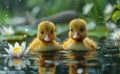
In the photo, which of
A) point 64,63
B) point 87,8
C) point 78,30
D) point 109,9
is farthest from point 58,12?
point 64,63

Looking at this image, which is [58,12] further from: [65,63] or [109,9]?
[65,63]

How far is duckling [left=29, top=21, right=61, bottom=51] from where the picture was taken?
756 centimetres

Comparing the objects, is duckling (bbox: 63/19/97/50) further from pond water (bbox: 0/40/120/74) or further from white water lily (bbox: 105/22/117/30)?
white water lily (bbox: 105/22/117/30)

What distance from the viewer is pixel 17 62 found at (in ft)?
21.7

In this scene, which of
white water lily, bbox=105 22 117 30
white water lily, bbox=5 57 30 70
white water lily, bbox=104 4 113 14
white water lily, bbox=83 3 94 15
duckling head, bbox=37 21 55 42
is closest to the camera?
white water lily, bbox=5 57 30 70

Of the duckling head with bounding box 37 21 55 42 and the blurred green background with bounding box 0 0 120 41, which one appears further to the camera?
the blurred green background with bounding box 0 0 120 41

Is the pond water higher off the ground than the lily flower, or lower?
lower

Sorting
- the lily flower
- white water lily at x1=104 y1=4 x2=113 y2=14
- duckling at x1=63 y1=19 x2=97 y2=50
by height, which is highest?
white water lily at x1=104 y1=4 x2=113 y2=14

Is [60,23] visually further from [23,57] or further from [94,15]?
[23,57]

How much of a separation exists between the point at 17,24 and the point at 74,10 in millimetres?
1256

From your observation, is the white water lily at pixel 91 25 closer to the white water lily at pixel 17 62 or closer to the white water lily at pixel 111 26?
the white water lily at pixel 111 26

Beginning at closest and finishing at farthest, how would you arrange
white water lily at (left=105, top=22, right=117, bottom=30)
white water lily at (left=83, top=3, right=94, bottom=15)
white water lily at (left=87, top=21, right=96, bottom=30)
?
white water lily at (left=105, top=22, right=117, bottom=30) < white water lily at (left=87, top=21, right=96, bottom=30) < white water lily at (left=83, top=3, right=94, bottom=15)

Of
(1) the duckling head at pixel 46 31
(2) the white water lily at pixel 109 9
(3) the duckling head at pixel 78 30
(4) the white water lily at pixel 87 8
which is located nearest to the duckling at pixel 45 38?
(1) the duckling head at pixel 46 31

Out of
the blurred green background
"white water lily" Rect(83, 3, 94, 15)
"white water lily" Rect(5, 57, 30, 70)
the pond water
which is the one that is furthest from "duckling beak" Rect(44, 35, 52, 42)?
"white water lily" Rect(83, 3, 94, 15)
